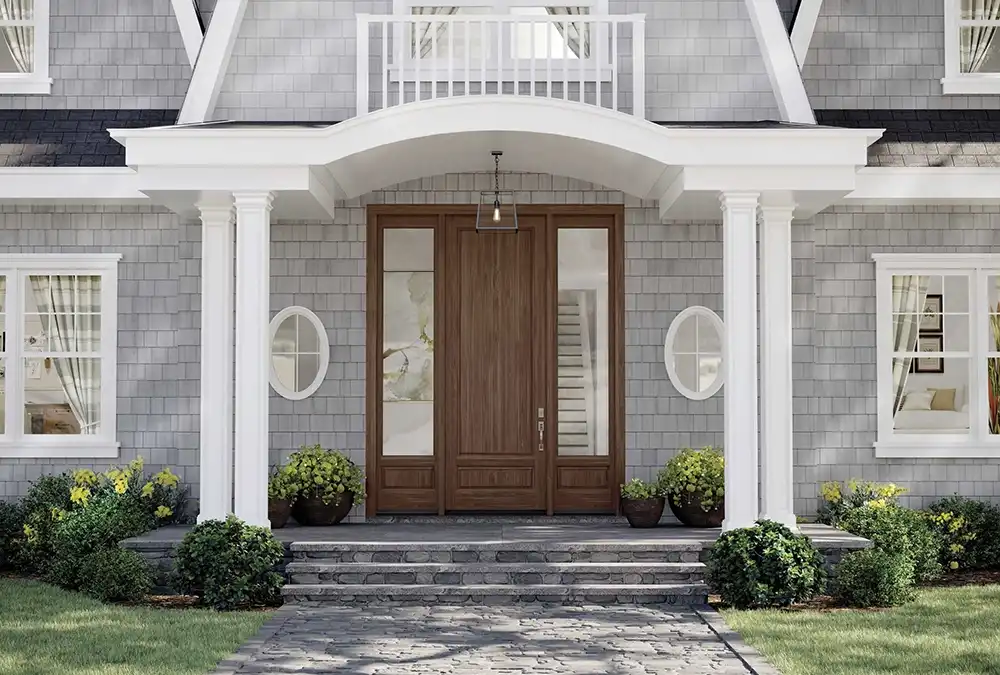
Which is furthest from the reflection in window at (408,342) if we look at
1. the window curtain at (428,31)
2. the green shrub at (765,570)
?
the green shrub at (765,570)

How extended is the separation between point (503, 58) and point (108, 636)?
21.7ft

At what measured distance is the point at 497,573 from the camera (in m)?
9.37

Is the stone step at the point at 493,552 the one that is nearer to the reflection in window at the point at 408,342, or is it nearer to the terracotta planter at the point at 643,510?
the terracotta planter at the point at 643,510

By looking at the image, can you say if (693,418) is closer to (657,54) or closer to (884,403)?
(884,403)

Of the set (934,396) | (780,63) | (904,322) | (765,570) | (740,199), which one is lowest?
(765,570)

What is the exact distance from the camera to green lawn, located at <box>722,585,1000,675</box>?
7215 mm

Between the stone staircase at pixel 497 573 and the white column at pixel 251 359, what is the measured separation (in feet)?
1.98

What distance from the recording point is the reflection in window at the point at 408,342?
462 inches

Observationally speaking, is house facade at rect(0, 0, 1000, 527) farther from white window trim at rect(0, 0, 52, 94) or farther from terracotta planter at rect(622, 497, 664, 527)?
terracotta planter at rect(622, 497, 664, 527)

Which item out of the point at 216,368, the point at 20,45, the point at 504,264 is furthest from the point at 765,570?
the point at 20,45

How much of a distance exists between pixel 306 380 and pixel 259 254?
226cm

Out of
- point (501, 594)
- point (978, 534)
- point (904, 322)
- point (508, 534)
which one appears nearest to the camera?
point (501, 594)

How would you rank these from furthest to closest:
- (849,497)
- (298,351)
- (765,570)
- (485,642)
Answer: (298,351)
(849,497)
(765,570)
(485,642)

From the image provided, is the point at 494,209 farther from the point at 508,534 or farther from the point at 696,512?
the point at 696,512
